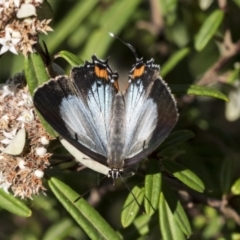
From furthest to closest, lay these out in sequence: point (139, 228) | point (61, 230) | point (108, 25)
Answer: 1. point (108, 25)
2. point (61, 230)
3. point (139, 228)

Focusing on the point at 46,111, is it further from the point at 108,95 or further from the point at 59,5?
the point at 59,5

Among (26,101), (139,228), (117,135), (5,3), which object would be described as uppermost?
(5,3)

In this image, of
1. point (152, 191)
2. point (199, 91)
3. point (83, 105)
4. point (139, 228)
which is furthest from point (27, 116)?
point (139, 228)

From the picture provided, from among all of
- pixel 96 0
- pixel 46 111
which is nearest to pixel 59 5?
pixel 96 0

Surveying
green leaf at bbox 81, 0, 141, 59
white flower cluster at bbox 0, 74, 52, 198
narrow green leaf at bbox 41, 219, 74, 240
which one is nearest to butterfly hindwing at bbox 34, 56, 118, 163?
white flower cluster at bbox 0, 74, 52, 198

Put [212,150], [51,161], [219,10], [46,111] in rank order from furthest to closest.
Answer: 1. [212,150]
2. [219,10]
3. [51,161]
4. [46,111]

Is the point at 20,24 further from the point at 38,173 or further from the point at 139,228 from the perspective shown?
the point at 139,228

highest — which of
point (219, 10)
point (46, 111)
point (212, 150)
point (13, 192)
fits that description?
point (46, 111)

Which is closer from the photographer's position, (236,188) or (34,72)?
(34,72)
